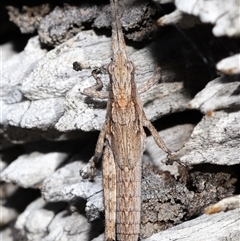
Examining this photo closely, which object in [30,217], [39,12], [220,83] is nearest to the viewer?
[220,83]

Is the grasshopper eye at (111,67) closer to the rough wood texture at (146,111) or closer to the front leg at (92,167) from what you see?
the rough wood texture at (146,111)

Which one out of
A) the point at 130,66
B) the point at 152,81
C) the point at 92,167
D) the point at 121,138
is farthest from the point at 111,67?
the point at 92,167

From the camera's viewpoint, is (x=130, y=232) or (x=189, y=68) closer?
(x=130, y=232)

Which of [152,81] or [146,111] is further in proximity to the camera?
[146,111]

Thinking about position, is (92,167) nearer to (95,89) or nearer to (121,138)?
(121,138)

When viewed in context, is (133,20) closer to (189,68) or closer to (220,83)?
(189,68)

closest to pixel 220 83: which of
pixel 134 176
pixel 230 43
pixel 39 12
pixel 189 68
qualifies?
pixel 230 43

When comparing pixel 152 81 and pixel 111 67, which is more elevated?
pixel 111 67

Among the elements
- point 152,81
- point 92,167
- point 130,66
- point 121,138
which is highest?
point 130,66
